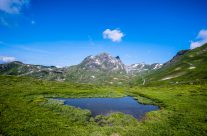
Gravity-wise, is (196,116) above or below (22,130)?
above

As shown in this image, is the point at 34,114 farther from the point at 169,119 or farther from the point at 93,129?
the point at 169,119

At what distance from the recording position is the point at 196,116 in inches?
2111

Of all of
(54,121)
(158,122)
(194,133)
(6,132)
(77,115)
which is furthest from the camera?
(77,115)

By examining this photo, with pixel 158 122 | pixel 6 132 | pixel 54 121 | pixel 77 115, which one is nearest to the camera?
pixel 6 132

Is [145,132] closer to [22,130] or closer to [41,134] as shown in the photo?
[41,134]

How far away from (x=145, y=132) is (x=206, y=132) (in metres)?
13.4

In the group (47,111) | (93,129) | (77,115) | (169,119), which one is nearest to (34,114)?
(47,111)

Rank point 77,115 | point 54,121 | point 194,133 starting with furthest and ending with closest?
point 77,115 < point 54,121 < point 194,133

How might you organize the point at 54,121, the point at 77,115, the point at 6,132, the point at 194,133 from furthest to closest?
the point at 77,115 < the point at 54,121 < the point at 194,133 < the point at 6,132

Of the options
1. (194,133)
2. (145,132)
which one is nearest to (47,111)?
(145,132)

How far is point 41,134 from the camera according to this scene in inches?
1451

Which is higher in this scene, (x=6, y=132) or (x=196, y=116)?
(x=196, y=116)

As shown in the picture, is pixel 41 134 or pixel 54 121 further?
pixel 54 121

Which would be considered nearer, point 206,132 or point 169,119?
point 206,132
